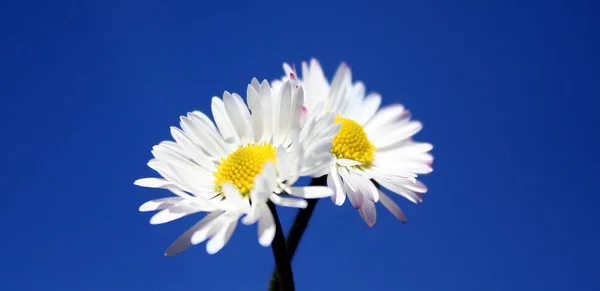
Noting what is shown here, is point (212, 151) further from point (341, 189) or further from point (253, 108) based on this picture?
point (341, 189)

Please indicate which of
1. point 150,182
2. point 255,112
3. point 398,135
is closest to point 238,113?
point 255,112

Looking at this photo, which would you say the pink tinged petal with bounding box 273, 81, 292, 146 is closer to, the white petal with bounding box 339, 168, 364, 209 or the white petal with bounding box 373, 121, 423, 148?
the white petal with bounding box 339, 168, 364, 209

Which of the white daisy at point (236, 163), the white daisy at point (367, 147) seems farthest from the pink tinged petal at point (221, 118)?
the white daisy at point (367, 147)

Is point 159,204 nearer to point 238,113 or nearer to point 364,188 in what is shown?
point 238,113

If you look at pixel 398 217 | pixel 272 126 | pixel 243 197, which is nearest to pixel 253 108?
pixel 272 126

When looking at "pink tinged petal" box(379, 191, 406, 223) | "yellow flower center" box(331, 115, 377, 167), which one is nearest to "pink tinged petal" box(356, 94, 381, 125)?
"yellow flower center" box(331, 115, 377, 167)
